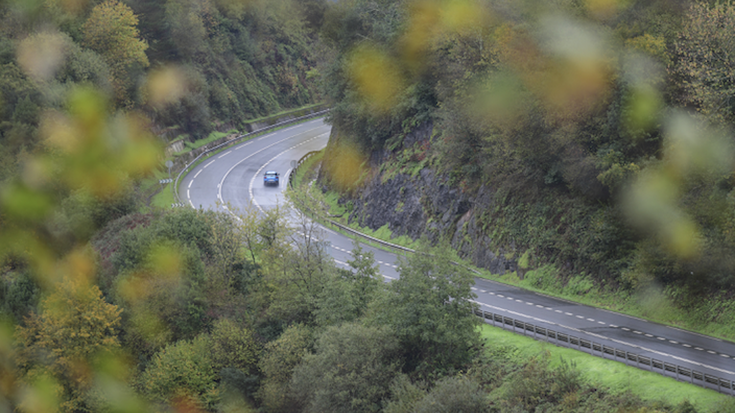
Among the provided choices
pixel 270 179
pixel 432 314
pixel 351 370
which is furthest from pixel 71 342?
pixel 270 179

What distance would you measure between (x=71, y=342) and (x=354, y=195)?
25165mm

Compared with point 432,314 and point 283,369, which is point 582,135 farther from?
point 283,369

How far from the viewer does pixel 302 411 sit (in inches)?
1179

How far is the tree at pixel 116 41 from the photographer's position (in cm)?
6028

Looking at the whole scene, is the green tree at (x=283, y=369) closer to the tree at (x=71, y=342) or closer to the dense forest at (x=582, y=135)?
the tree at (x=71, y=342)

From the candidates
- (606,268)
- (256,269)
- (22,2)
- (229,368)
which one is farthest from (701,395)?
(22,2)

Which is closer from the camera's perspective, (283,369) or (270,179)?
(283,369)

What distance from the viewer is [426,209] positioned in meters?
43.9

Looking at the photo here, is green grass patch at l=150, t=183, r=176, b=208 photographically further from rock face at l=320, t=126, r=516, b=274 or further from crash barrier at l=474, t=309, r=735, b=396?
crash barrier at l=474, t=309, r=735, b=396

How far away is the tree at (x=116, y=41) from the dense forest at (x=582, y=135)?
96.0 ft

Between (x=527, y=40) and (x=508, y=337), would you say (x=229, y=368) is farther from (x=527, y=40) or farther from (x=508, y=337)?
(x=527, y=40)

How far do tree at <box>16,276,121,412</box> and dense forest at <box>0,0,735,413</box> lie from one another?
149mm

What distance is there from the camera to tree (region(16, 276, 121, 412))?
121ft

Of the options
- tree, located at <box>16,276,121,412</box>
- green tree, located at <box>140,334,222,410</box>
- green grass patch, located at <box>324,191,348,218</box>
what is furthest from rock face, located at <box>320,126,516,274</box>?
tree, located at <box>16,276,121,412</box>
